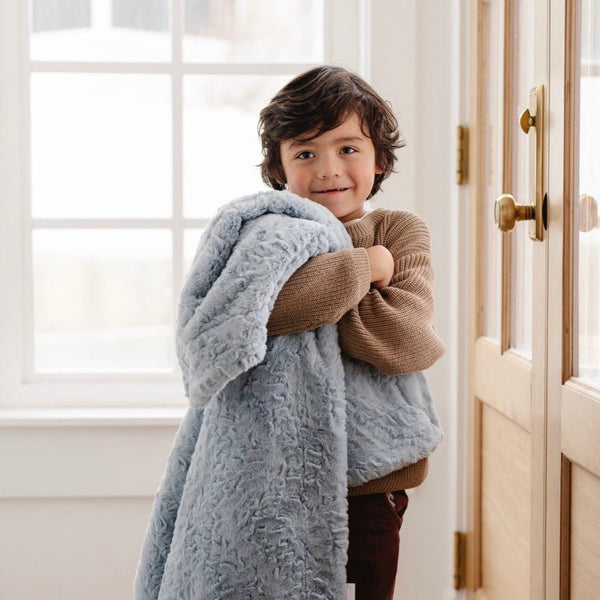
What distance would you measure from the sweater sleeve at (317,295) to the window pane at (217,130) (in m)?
1.12

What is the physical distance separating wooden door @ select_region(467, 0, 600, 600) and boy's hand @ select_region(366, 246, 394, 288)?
0.23m

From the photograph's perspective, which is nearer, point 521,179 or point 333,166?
point 333,166

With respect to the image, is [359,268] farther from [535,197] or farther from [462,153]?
[462,153]

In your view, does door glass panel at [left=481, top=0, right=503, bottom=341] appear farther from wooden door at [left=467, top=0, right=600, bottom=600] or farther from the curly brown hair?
the curly brown hair

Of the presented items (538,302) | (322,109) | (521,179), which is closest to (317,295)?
(322,109)

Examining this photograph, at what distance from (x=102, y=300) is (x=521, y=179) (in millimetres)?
1104

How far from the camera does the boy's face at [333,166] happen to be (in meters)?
1.24

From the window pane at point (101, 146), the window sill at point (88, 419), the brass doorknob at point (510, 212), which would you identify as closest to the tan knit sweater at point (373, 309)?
the brass doorknob at point (510, 212)

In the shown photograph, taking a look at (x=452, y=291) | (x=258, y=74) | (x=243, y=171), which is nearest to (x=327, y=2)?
(x=258, y=74)

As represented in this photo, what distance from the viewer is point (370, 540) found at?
3.89ft

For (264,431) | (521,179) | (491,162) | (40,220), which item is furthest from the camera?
(40,220)

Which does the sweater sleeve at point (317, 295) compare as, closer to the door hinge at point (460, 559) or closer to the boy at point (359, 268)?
the boy at point (359, 268)

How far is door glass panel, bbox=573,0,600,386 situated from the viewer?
44.3 inches

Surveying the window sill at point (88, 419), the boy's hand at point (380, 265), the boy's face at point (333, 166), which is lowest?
the window sill at point (88, 419)
